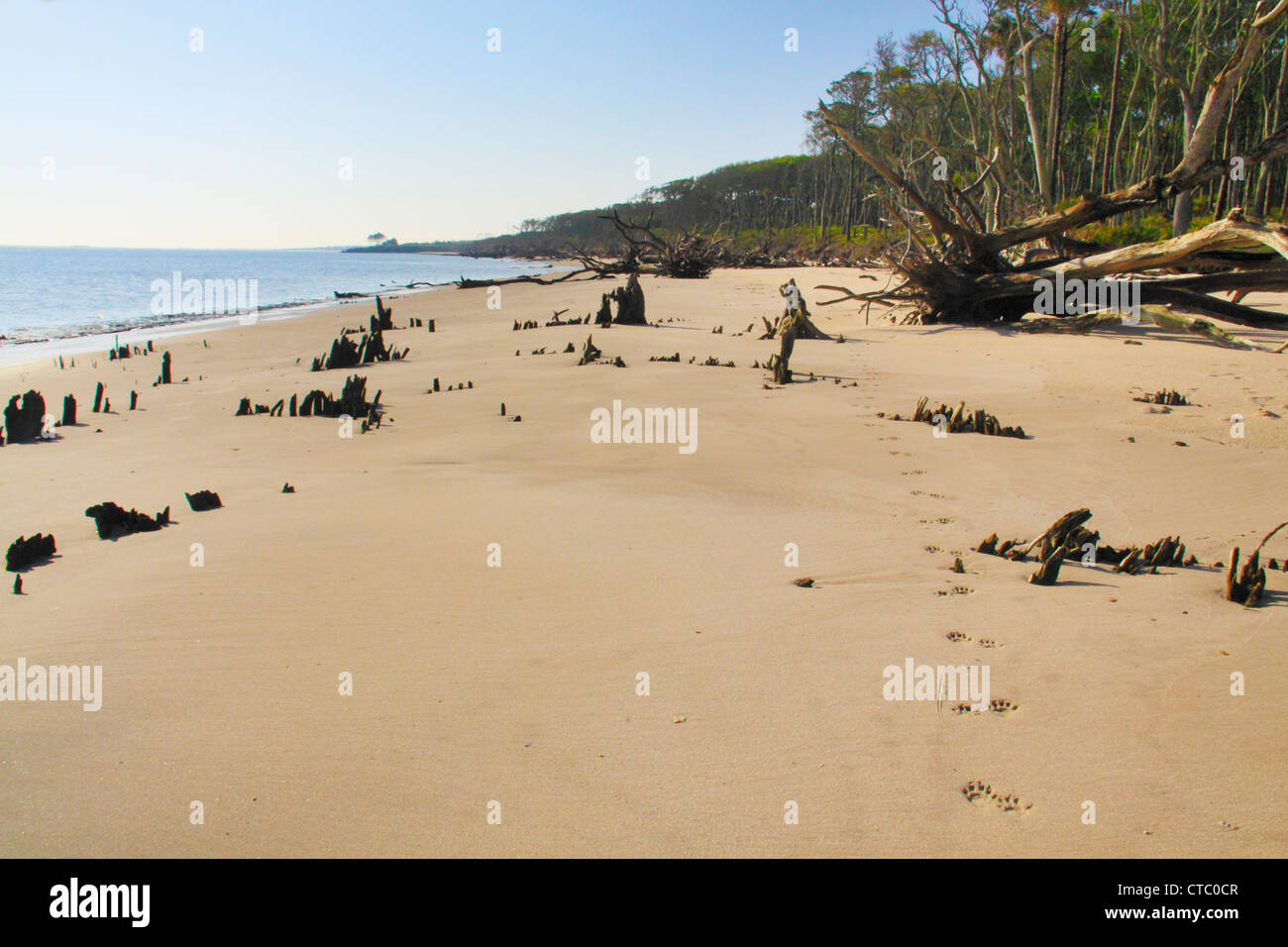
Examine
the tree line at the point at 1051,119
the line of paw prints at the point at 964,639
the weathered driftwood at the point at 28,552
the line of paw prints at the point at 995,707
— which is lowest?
the line of paw prints at the point at 995,707

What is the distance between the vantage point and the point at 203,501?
561cm

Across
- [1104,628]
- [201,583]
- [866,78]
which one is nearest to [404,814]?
[201,583]

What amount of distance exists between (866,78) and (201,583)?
2056 inches

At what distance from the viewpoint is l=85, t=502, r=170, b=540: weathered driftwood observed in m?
5.13

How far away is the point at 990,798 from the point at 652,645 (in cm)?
145

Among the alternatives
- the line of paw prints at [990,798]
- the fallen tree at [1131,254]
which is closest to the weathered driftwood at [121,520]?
the line of paw prints at [990,798]

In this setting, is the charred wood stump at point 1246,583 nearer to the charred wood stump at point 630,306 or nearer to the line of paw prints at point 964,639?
the line of paw prints at point 964,639

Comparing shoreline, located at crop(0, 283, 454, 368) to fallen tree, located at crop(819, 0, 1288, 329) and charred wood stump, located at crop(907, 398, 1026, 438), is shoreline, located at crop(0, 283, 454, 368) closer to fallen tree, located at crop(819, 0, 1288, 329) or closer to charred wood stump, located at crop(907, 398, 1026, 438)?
fallen tree, located at crop(819, 0, 1288, 329)

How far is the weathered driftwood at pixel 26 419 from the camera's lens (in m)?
8.44

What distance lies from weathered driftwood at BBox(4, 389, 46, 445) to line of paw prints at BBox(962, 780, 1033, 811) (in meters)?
9.62

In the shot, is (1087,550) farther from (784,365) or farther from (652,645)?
(784,365)

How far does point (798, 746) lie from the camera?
8.81 ft

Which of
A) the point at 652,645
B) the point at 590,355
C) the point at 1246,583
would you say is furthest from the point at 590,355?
the point at 1246,583

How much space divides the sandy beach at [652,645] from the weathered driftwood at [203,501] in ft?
0.51
